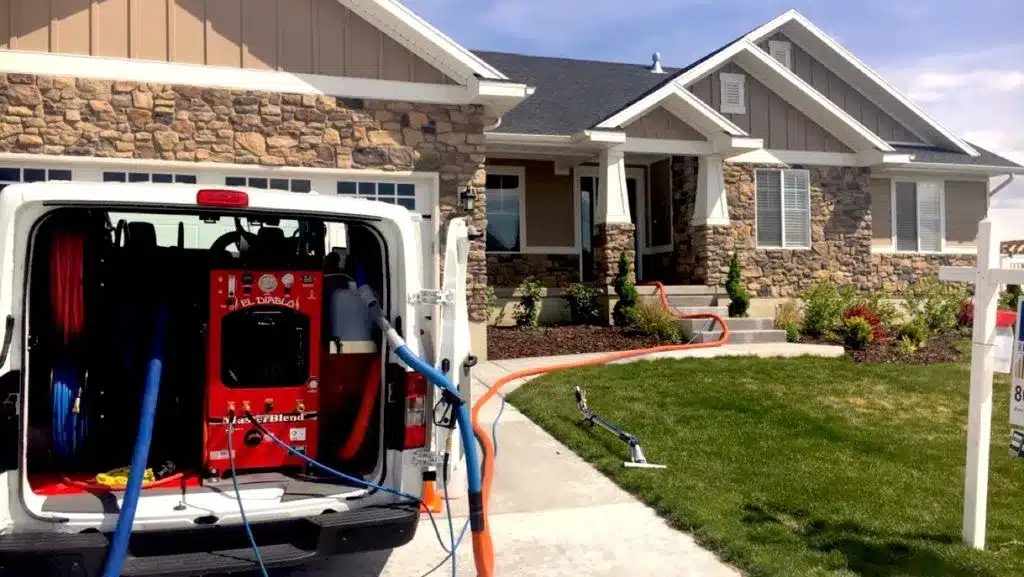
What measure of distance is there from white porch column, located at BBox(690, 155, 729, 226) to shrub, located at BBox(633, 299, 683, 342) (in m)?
2.45

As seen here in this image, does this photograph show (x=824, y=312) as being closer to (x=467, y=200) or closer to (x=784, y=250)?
(x=784, y=250)

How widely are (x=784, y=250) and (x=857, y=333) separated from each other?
10.8ft

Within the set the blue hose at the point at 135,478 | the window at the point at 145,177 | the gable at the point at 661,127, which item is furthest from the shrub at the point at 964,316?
the blue hose at the point at 135,478

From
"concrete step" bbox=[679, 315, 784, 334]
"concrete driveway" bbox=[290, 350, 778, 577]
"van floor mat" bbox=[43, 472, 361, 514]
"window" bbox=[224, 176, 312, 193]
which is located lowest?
"concrete driveway" bbox=[290, 350, 778, 577]

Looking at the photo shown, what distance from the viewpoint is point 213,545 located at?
338 cm

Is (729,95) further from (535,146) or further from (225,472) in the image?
(225,472)

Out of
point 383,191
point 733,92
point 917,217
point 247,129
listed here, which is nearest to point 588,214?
point 733,92

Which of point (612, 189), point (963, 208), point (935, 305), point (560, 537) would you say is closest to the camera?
point (560, 537)

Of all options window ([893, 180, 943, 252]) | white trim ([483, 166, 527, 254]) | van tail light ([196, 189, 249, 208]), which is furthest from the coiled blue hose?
window ([893, 180, 943, 252])

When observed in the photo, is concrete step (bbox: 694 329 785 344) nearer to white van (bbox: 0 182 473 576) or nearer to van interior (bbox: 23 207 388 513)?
white van (bbox: 0 182 473 576)

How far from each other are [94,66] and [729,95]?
35.0 feet

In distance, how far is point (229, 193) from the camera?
3455mm

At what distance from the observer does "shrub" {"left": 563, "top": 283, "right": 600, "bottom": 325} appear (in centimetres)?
1379

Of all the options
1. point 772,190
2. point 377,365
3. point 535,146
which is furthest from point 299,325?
point 772,190
